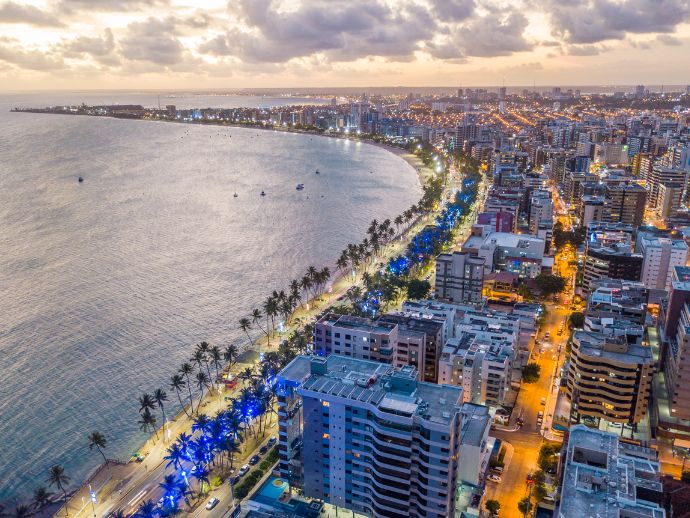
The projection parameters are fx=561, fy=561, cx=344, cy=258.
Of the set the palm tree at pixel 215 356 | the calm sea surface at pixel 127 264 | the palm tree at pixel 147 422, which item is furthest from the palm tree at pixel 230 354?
the palm tree at pixel 147 422

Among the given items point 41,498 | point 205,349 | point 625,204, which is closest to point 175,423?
point 205,349

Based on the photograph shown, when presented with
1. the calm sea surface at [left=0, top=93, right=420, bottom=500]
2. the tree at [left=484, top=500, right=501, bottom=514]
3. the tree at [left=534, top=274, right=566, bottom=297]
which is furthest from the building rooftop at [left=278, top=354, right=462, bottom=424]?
the tree at [left=534, top=274, right=566, bottom=297]

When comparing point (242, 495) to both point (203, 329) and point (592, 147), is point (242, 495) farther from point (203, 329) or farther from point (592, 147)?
point (592, 147)

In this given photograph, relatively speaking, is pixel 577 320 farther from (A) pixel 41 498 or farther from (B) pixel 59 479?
(A) pixel 41 498

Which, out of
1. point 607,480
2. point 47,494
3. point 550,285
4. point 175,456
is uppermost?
point 607,480

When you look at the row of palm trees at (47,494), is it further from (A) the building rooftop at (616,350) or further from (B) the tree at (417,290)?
Answer: (A) the building rooftop at (616,350)

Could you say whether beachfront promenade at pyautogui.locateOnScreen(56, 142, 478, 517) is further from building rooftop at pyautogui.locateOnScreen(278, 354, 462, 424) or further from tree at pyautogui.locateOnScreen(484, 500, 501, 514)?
tree at pyautogui.locateOnScreen(484, 500, 501, 514)
